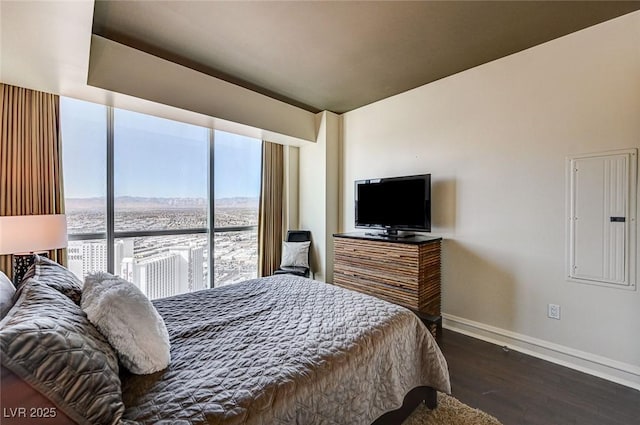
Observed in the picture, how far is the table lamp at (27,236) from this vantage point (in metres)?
1.92

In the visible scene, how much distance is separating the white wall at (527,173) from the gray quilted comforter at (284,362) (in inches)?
57.7

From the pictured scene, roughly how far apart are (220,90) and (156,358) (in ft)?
9.17

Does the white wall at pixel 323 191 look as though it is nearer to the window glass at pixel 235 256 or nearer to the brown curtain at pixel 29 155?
the window glass at pixel 235 256

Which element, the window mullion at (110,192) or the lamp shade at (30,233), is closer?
the lamp shade at (30,233)

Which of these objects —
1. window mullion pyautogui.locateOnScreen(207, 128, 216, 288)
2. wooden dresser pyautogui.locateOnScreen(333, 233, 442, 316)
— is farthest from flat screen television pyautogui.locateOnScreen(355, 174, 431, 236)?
window mullion pyautogui.locateOnScreen(207, 128, 216, 288)

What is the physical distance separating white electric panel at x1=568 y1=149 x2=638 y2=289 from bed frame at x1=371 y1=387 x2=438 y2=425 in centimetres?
161

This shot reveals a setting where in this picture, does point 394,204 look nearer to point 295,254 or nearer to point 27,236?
point 295,254

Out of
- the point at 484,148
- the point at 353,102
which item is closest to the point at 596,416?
the point at 484,148

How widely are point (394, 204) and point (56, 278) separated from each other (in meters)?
2.90

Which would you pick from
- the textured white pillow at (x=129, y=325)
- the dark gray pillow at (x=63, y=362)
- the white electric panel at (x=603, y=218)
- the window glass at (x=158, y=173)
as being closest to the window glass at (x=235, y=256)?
the window glass at (x=158, y=173)

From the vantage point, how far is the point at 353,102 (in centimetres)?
376

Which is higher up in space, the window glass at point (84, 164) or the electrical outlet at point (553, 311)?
the window glass at point (84, 164)

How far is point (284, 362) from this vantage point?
3.90 ft

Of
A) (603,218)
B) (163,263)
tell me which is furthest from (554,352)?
(163,263)
